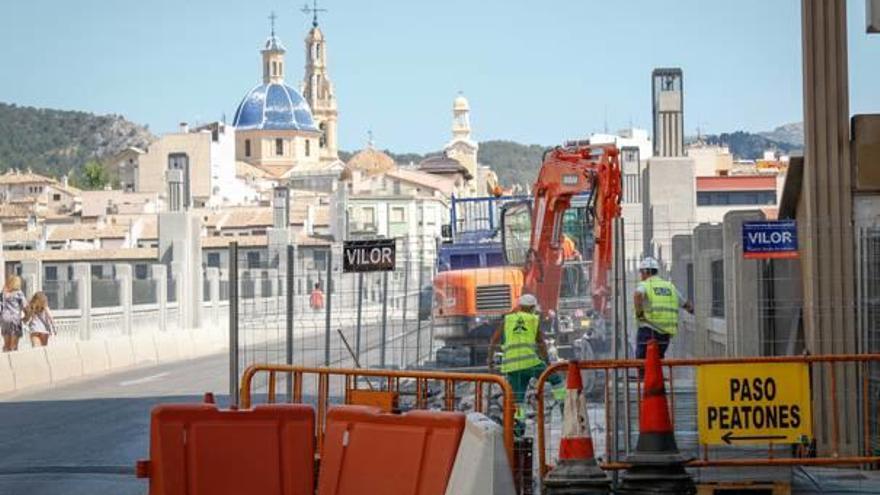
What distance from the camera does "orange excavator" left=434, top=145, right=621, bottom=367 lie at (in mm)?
21562

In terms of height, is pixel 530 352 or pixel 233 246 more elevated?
pixel 233 246

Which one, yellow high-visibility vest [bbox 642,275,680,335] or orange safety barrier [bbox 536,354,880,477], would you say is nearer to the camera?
orange safety barrier [bbox 536,354,880,477]

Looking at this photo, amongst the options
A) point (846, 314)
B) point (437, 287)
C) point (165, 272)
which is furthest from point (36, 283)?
point (846, 314)

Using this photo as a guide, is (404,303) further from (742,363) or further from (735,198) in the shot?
(735,198)

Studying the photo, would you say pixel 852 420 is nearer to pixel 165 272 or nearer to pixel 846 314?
pixel 846 314

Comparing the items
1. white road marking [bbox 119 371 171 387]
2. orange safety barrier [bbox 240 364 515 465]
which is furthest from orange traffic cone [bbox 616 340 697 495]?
white road marking [bbox 119 371 171 387]

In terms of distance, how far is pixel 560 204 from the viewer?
24.7 metres

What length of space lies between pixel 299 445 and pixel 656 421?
2457mm

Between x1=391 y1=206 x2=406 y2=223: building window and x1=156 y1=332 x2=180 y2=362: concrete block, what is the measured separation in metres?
89.4

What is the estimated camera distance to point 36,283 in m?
37.7

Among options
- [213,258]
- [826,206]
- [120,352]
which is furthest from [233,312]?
[213,258]

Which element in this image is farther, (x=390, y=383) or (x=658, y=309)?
(x=658, y=309)

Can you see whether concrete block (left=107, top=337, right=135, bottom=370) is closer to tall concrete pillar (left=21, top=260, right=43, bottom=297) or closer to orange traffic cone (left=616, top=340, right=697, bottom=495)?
tall concrete pillar (left=21, top=260, right=43, bottom=297)

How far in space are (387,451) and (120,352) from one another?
2920cm
